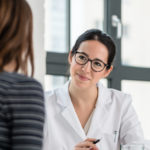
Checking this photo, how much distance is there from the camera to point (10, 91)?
3.14 ft

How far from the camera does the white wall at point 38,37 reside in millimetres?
2678

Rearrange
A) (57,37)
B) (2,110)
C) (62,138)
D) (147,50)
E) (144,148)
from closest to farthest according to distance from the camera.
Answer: (2,110)
(144,148)
(62,138)
(57,37)
(147,50)

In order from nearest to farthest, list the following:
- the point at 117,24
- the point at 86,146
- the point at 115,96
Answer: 1. the point at 86,146
2. the point at 115,96
3. the point at 117,24

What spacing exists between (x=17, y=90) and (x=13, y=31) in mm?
149

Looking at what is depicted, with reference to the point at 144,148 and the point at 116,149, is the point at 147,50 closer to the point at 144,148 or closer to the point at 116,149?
the point at 116,149

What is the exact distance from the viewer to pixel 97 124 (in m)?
2.35

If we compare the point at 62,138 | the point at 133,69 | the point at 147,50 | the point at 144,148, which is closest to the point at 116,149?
the point at 62,138

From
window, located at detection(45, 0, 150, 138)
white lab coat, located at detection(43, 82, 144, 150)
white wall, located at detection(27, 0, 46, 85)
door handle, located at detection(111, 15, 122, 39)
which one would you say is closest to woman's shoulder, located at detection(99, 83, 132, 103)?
white lab coat, located at detection(43, 82, 144, 150)

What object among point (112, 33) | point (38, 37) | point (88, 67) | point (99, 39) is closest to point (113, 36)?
point (112, 33)

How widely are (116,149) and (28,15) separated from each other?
149cm

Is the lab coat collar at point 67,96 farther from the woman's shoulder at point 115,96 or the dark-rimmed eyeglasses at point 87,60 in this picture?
the dark-rimmed eyeglasses at point 87,60

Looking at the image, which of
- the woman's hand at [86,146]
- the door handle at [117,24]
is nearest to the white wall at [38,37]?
the door handle at [117,24]

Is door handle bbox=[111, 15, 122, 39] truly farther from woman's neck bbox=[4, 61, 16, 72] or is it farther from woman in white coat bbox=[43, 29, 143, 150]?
woman's neck bbox=[4, 61, 16, 72]

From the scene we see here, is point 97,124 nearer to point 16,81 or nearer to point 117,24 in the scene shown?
point 117,24
